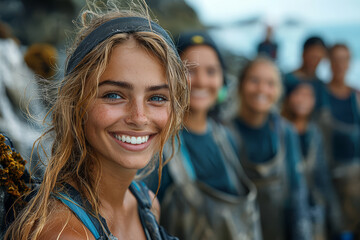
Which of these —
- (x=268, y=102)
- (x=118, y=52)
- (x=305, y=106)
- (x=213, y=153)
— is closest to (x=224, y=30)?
(x=305, y=106)

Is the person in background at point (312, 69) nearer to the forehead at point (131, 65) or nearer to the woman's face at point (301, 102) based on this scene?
the woman's face at point (301, 102)

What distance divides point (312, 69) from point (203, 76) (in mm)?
2378

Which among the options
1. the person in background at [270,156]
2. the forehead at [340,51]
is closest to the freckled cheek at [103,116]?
the person in background at [270,156]

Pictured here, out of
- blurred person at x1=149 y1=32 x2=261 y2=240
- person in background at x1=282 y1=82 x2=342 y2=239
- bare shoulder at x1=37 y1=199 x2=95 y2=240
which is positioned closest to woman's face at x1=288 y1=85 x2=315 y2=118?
person in background at x1=282 y1=82 x2=342 y2=239

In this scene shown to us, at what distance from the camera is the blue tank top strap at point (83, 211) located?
1.15 meters

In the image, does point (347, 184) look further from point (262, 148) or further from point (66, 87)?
point (66, 87)

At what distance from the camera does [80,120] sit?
1.23 metres

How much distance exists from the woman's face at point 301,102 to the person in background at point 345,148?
340 millimetres

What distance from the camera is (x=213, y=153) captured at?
2.51 metres

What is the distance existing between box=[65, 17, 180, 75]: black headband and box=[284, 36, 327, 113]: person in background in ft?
10.0

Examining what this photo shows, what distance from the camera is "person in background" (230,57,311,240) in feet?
9.80

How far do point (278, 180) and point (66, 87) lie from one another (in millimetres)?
2166

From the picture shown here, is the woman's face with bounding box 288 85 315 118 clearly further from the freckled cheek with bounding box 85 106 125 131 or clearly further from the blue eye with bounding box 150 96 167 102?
the freckled cheek with bounding box 85 106 125 131

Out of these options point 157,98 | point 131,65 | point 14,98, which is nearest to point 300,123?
point 14,98
